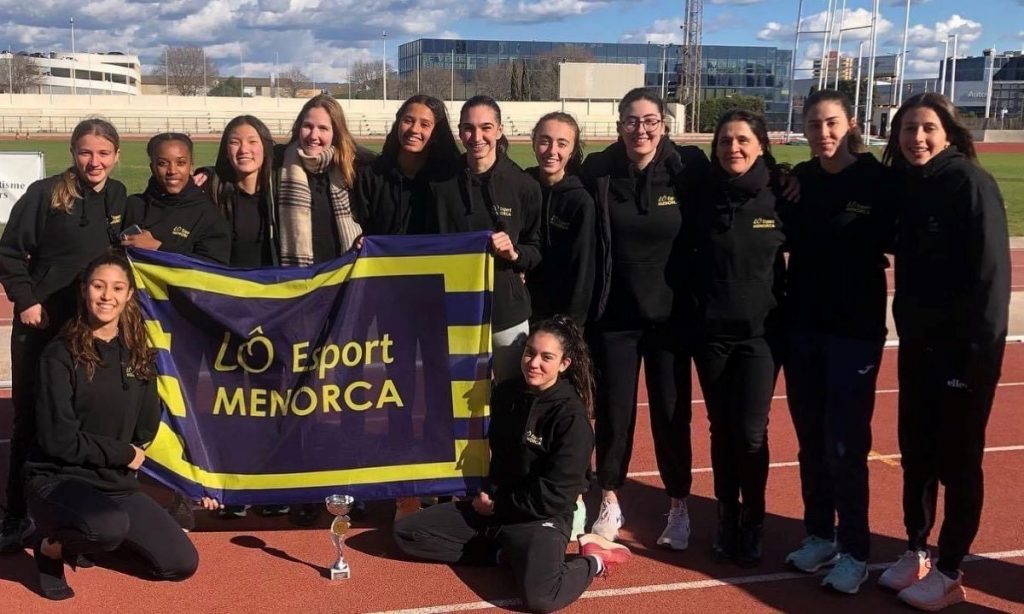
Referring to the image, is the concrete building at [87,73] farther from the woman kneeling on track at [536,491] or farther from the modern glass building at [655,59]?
the woman kneeling on track at [536,491]

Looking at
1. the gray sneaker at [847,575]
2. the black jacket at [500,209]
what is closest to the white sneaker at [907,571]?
the gray sneaker at [847,575]

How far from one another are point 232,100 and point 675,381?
76675mm

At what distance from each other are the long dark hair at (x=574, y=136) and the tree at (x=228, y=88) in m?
104

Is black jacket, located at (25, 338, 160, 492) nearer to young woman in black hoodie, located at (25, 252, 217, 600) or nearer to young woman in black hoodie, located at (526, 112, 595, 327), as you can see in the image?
young woman in black hoodie, located at (25, 252, 217, 600)

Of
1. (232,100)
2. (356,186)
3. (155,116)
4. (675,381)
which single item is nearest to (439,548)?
(675,381)

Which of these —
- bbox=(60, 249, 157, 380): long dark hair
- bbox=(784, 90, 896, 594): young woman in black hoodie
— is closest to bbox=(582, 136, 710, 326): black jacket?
bbox=(784, 90, 896, 594): young woman in black hoodie

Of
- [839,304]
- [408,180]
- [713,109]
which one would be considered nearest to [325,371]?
[408,180]

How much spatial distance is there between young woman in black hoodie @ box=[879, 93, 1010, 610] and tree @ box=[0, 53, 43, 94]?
9993 centimetres

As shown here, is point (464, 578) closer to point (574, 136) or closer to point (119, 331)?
point (119, 331)

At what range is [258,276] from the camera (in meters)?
4.70

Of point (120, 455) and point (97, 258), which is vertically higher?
point (97, 258)

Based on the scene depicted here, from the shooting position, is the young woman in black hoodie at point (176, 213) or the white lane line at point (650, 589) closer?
the white lane line at point (650, 589)

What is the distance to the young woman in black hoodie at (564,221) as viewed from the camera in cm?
460

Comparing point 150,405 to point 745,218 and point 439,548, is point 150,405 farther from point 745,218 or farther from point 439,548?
point 745,218
